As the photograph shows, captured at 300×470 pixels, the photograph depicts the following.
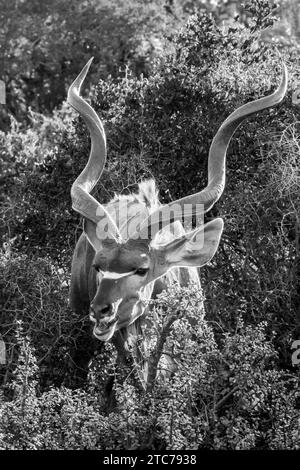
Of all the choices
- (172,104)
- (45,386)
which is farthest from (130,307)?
(172,104)

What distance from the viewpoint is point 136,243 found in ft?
23.5

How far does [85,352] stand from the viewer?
333 inches

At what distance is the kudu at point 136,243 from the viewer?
698 centimetres

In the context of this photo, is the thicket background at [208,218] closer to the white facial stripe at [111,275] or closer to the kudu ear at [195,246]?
the white facial stripe at [111,275]

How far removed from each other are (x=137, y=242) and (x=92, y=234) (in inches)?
13.3

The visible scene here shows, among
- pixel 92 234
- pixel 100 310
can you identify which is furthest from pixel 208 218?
pixel 100 310

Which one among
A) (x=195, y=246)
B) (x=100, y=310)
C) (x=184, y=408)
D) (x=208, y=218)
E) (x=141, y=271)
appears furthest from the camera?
(x=208, y=218)

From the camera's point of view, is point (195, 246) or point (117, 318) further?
point (195, 246)

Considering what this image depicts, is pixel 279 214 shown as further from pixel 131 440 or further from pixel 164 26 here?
pixel 164 26

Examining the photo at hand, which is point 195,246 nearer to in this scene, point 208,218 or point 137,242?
point 137,242

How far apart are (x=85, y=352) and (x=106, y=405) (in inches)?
42.8

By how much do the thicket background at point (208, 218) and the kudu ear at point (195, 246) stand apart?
412 mm

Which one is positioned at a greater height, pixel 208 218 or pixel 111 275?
pixel 208 218

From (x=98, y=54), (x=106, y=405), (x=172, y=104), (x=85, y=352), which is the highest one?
(x=98, y=54)
